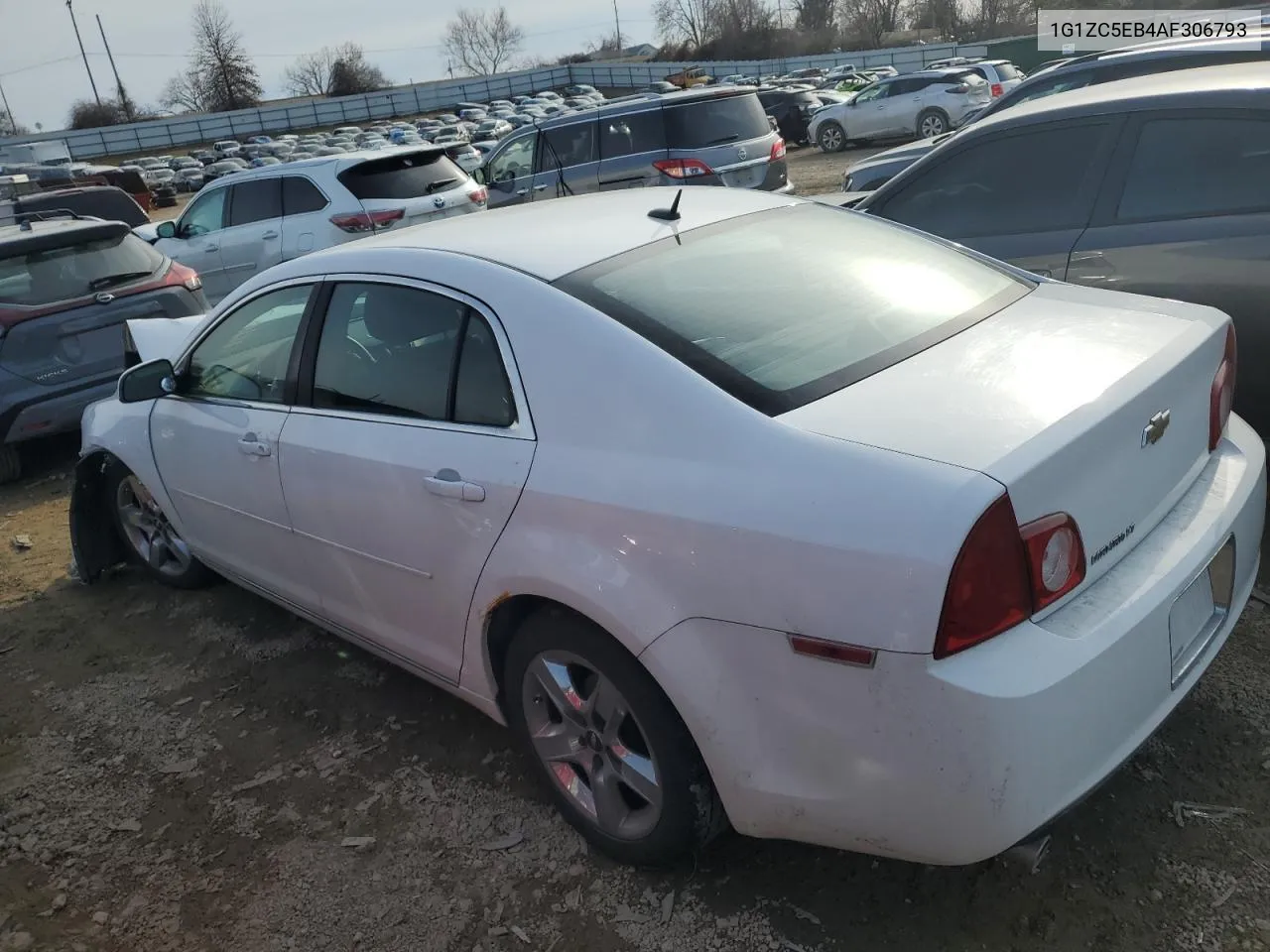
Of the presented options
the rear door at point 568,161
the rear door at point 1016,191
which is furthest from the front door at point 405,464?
the rear door at point 568,161

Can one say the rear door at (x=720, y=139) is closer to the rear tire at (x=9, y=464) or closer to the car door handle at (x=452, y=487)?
the rear tire at (x=9, y=464)

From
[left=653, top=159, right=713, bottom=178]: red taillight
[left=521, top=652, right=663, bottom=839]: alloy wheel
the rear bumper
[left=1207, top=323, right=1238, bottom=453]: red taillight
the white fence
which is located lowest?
[left=521, top=652, right=663, bottom=839]: alloy wheel

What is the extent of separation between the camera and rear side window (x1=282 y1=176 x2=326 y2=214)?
32.1ft

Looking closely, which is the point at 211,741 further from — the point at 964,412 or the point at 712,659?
the point at 964,412

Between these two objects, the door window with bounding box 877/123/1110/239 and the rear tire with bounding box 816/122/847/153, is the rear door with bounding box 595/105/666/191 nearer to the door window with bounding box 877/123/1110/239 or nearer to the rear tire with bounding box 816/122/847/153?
the door window with bounding box 877/123/1110/239

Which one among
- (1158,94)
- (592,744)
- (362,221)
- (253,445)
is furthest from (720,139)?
(592,744)

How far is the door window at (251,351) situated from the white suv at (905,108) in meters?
21.0

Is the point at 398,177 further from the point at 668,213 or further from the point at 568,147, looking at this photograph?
the point at 668,213

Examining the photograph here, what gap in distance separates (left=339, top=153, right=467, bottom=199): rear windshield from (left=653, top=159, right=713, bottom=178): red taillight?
2385 mm

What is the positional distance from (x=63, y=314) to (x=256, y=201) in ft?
13.6

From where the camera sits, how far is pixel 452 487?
2.59m

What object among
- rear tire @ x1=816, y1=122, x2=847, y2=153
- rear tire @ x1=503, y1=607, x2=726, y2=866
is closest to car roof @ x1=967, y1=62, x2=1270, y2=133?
rear tire @ x1=503, y1=607, x2=726, y2=866

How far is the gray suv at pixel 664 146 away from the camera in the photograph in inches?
436

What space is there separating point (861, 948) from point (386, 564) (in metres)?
1.66
